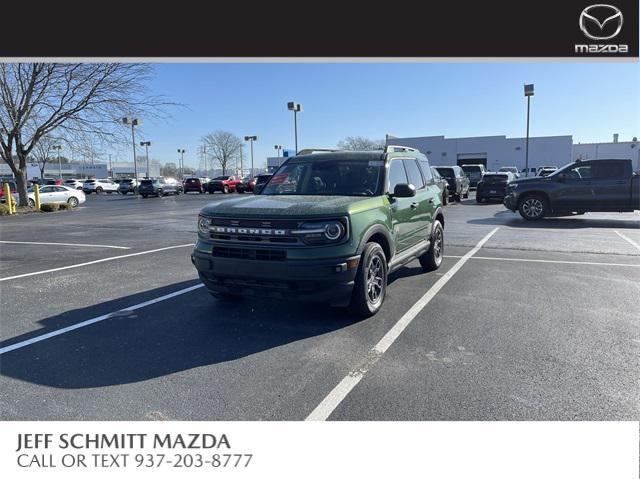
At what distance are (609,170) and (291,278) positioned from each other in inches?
531

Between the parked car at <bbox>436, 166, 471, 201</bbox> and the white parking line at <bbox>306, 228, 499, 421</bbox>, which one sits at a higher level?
the parked car at <bbox>436, 166, 471, 201</bbox>

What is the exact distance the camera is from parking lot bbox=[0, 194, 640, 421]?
11.0 feet

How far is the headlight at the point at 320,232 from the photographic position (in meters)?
4.65

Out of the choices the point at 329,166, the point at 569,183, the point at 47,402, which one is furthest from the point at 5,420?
the point at 569,183

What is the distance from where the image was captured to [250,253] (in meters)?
4.83

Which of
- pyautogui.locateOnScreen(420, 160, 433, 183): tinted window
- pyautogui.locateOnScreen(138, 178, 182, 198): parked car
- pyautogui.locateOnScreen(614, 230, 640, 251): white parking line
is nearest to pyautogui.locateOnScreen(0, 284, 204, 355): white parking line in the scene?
pyautogui.locateOnScreen(420, 160, 433, 183): tinted window

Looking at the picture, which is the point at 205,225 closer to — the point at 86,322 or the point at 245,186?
the point at 86,322

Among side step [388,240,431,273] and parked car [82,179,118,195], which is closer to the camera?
side step [388,240,431,273]

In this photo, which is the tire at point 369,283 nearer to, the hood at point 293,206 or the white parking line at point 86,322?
the hood at point 293,206

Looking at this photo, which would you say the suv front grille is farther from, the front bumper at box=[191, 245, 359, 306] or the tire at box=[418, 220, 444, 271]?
the tire at box=[418, 220, 444, 271]

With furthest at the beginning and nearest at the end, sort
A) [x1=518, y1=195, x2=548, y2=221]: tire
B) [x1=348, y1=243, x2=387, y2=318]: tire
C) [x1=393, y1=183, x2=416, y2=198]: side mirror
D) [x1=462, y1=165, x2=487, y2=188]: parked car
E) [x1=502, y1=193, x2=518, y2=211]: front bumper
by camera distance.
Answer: [x1=462, y1=165, x2=487, y2=188]: parked car < [x1=502, y1=193, x2=518, y2=211]: front bumper < [x1=518, y1=195, x2=548, y2=221]: tire < [x1=393, y1=183, x2=416, y2=198]: side mirror < [x1=348, y1=243, x2=387, y2=318]: tire

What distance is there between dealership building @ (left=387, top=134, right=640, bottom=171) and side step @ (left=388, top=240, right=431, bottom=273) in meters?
56.8

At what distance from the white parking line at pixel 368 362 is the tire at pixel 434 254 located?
2.25 feet
